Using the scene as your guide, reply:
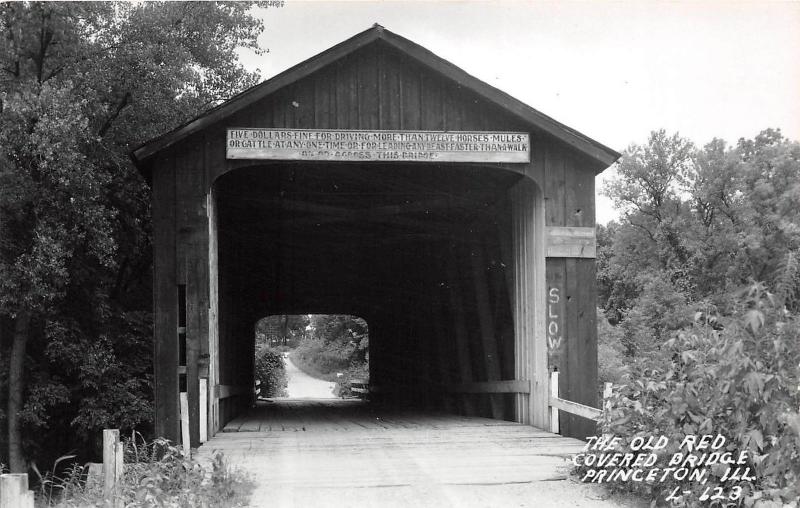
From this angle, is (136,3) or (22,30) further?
(136,3)

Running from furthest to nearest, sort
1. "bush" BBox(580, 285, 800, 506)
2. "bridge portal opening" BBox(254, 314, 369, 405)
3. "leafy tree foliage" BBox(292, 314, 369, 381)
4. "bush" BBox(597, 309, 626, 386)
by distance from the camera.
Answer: "leafy tree foliage" BBox(292, 314, 369, 381) → "bridge portal opening" BBox(254, 314, 369, 405) → "bush" BBox(597, 309, 626, 386) → "bush" BBox(580, 285, 800, 506)

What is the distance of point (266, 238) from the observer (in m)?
15.3

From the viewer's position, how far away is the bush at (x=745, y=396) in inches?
190

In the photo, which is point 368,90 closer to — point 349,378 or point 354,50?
point 354,50

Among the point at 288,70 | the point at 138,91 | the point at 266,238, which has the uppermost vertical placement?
the point at 138,91

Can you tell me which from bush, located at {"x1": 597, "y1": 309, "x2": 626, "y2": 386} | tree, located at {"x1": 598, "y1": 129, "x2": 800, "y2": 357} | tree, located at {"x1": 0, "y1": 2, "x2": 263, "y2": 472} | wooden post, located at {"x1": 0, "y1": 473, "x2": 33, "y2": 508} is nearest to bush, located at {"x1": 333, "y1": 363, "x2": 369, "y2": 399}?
bush, located at {"x1": 597, "y1": 309, "x2": 626, "y2": 386}

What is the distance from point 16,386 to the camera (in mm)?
14086

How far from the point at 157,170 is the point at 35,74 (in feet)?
22.2

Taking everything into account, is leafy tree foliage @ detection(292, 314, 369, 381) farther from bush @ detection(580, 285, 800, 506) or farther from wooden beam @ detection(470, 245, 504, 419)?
bush @ detection(580, 285, 800, 506)

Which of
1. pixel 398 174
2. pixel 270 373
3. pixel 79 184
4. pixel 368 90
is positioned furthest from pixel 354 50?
pixel 270 373

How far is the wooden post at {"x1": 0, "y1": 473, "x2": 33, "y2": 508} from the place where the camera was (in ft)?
13.1

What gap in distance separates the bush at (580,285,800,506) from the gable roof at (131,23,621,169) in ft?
13.7

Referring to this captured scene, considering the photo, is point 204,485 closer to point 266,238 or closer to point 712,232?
point 266,238

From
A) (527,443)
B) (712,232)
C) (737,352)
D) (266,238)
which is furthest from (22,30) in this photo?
(712,232)
